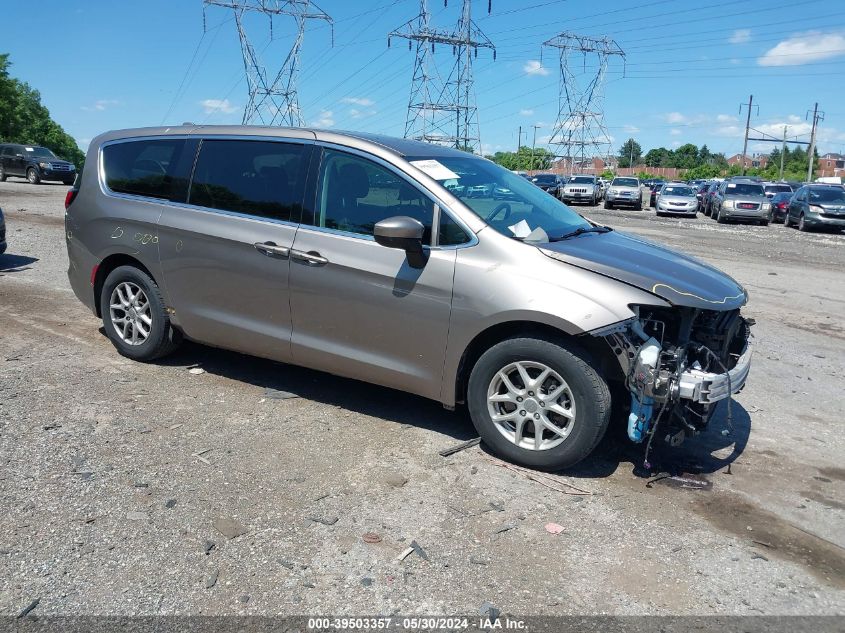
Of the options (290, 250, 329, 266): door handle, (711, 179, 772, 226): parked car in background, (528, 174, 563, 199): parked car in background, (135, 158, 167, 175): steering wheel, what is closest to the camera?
(290, 250, 329, 266): door handle

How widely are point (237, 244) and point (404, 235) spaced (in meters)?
1.50

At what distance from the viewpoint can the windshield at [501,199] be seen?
459cm

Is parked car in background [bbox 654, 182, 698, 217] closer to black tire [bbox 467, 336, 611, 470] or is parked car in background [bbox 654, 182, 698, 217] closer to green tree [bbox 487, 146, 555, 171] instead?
black tire [bbox 467, 336, 611, 470]

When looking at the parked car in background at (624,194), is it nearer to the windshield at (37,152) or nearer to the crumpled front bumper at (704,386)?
the windshield at (37,152)

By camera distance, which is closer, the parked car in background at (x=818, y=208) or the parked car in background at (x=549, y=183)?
the parked car in background at (x=818, y=208)

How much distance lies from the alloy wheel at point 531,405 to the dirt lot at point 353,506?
0.26 m

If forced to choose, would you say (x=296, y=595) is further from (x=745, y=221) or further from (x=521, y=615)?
(x=745, y=221)

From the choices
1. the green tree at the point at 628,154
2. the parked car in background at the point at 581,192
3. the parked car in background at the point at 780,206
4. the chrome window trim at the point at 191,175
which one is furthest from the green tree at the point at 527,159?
the chrome window trim at the point at 191,175

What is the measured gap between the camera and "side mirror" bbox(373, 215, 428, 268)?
170 inches

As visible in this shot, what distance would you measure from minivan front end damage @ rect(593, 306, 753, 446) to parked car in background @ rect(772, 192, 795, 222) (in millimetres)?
25543

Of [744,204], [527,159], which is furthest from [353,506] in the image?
[527,159]

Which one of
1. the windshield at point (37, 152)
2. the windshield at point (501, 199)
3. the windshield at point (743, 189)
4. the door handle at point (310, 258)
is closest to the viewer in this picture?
the windshield at point (501, 199)

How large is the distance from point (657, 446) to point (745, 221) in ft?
86.7

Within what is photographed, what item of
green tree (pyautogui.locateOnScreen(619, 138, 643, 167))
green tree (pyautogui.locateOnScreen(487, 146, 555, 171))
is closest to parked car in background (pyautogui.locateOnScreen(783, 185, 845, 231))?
green tree (pyautogui.locateOnScreen(487, 146, 555, 171))
